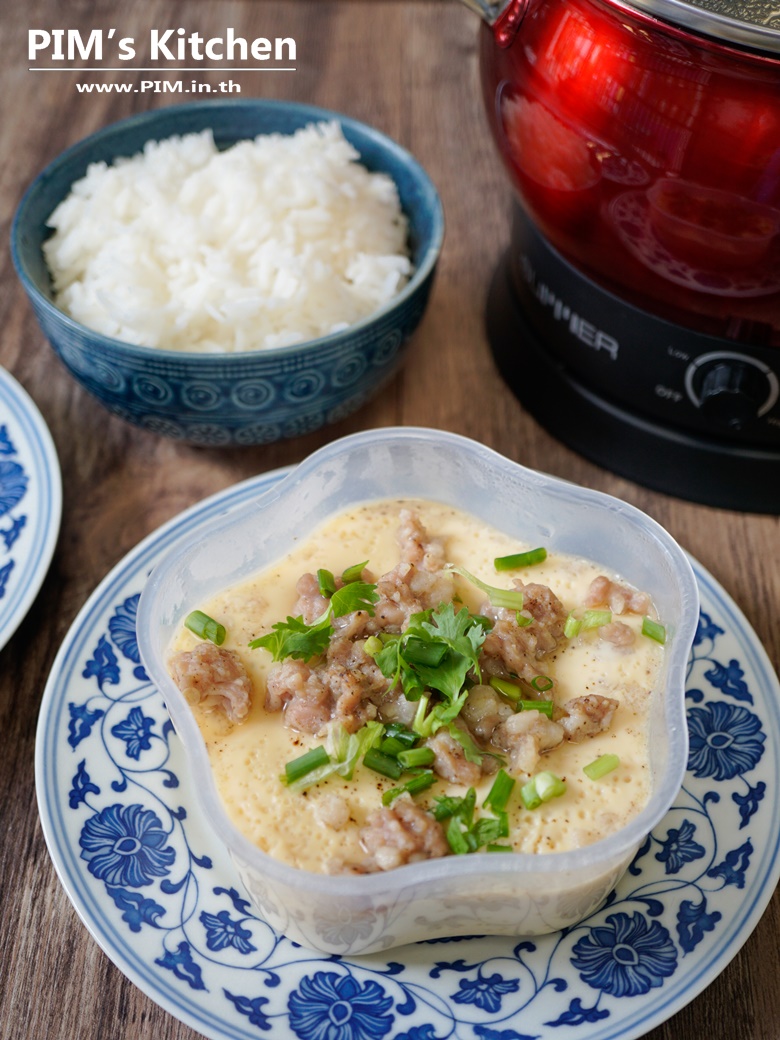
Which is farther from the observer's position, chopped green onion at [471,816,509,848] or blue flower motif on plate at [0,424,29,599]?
blue flower motif on plate at [0,424,29,599]

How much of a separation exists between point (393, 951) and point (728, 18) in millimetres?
1232

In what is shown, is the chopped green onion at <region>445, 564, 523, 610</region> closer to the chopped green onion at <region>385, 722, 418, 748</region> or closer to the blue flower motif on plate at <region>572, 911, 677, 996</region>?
the chopped green onion at <region>385, 722, 418, 748</region>

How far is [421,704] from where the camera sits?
138cm

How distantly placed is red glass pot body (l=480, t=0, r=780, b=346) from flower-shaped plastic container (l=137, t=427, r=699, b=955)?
351 mm

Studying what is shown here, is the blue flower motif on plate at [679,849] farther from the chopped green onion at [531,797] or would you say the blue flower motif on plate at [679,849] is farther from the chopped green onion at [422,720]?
→ the chopped green onion at [422,720]

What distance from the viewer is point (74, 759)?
150 centimetres

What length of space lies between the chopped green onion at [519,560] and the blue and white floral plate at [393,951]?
0.30m

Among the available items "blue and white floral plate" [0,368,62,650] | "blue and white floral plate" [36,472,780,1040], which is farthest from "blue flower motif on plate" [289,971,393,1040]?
"blue and white floral plate" [0,368,62,650]

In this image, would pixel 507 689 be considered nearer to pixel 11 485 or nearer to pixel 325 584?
pixel 325 584

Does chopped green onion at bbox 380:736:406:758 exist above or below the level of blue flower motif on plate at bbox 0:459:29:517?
above

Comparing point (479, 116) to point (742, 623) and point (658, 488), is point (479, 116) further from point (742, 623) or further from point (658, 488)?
point (742, 623)

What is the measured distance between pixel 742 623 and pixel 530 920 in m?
0.62

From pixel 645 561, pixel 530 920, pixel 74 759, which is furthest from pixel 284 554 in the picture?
pixel 530 920

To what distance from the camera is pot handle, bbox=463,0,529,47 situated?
159cm
